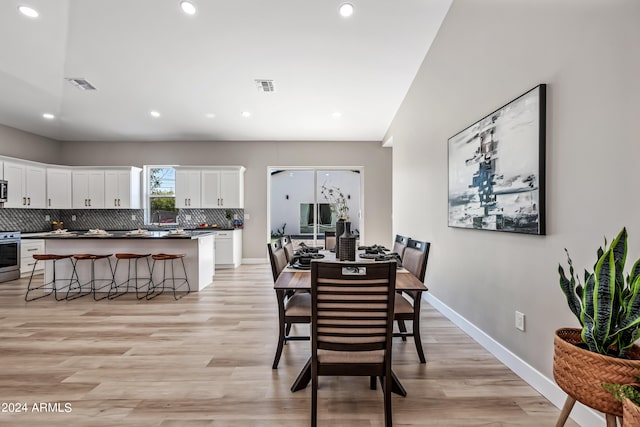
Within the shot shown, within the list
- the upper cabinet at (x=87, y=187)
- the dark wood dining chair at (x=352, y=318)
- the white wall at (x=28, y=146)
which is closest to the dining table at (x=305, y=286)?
the dark wood dining chair at (x=352, y=318)

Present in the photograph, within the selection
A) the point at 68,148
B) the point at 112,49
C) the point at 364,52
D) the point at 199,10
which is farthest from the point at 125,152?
the point at 364,52

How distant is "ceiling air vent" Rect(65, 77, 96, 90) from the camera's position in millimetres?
4340

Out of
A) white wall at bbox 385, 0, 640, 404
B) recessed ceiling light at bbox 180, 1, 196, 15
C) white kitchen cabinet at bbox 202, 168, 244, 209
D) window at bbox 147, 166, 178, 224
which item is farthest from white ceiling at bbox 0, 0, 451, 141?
window at bbox 147, 166, 178, 224

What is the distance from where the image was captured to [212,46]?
12.0 feet

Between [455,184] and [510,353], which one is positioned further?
[455,184]

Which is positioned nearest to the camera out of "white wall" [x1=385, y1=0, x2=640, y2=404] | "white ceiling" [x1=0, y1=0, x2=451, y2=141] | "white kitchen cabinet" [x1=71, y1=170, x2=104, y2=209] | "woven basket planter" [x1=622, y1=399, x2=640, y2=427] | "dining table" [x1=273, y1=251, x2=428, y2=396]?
"woven basket planter" [x1=622, y1=399, x2=640, y2=427]

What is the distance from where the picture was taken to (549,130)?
1.89 meters

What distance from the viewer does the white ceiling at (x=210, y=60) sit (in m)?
3.14

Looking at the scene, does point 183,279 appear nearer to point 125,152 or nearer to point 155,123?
point 155,123

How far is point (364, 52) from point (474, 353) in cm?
353

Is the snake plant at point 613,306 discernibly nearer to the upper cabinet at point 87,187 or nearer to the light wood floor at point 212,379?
the light wood floor at point 212,379

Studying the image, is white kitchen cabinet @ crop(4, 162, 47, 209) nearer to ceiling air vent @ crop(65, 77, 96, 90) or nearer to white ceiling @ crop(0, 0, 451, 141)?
white ceiling @ crop(0, 0, 451, 141)

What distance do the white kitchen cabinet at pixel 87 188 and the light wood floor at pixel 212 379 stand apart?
384cm

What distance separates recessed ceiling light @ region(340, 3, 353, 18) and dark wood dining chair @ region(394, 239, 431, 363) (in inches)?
96.2
